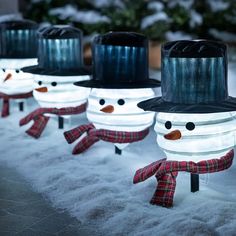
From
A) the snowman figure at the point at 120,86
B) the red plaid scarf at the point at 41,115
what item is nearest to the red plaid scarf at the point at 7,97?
the red plaid scarf at the point at 41,115

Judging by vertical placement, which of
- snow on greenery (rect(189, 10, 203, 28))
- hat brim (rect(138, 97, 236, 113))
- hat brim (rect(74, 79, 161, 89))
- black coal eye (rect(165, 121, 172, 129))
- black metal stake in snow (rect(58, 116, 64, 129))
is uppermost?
snow on greenery (rect(189, 10, 203, 28))

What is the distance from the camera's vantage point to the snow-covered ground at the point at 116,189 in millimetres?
2898

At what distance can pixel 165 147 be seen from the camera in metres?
3.27

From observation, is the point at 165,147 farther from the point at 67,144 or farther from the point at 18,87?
the point at 18,87

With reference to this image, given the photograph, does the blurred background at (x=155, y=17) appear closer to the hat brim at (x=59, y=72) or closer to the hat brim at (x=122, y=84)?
the hat brim at (x=59, y=72)

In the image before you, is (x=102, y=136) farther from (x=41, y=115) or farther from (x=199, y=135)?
(x=41, y=115)

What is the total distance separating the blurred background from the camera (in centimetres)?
688

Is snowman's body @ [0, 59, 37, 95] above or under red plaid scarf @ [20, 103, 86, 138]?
above

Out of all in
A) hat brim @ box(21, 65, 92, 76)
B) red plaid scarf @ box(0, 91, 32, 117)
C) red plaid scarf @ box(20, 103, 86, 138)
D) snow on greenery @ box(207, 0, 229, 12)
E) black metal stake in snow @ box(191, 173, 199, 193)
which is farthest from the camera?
snow on greenery @ box(207, 0, 229, 12)

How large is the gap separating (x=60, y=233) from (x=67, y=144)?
5.73ft

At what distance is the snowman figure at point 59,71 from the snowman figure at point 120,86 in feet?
2.12

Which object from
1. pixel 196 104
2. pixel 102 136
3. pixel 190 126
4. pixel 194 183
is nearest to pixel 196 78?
pixel 196 104

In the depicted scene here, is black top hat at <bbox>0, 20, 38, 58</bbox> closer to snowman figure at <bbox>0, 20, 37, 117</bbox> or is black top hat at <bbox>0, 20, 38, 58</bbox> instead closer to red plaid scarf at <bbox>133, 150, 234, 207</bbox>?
snowman figure at <bbox>0, 20, 37, 117</bbox>

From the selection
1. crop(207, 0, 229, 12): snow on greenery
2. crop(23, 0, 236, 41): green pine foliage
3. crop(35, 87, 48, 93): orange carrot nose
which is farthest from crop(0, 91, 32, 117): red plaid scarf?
crop(207, 0, 229, 12): snow on greenery
